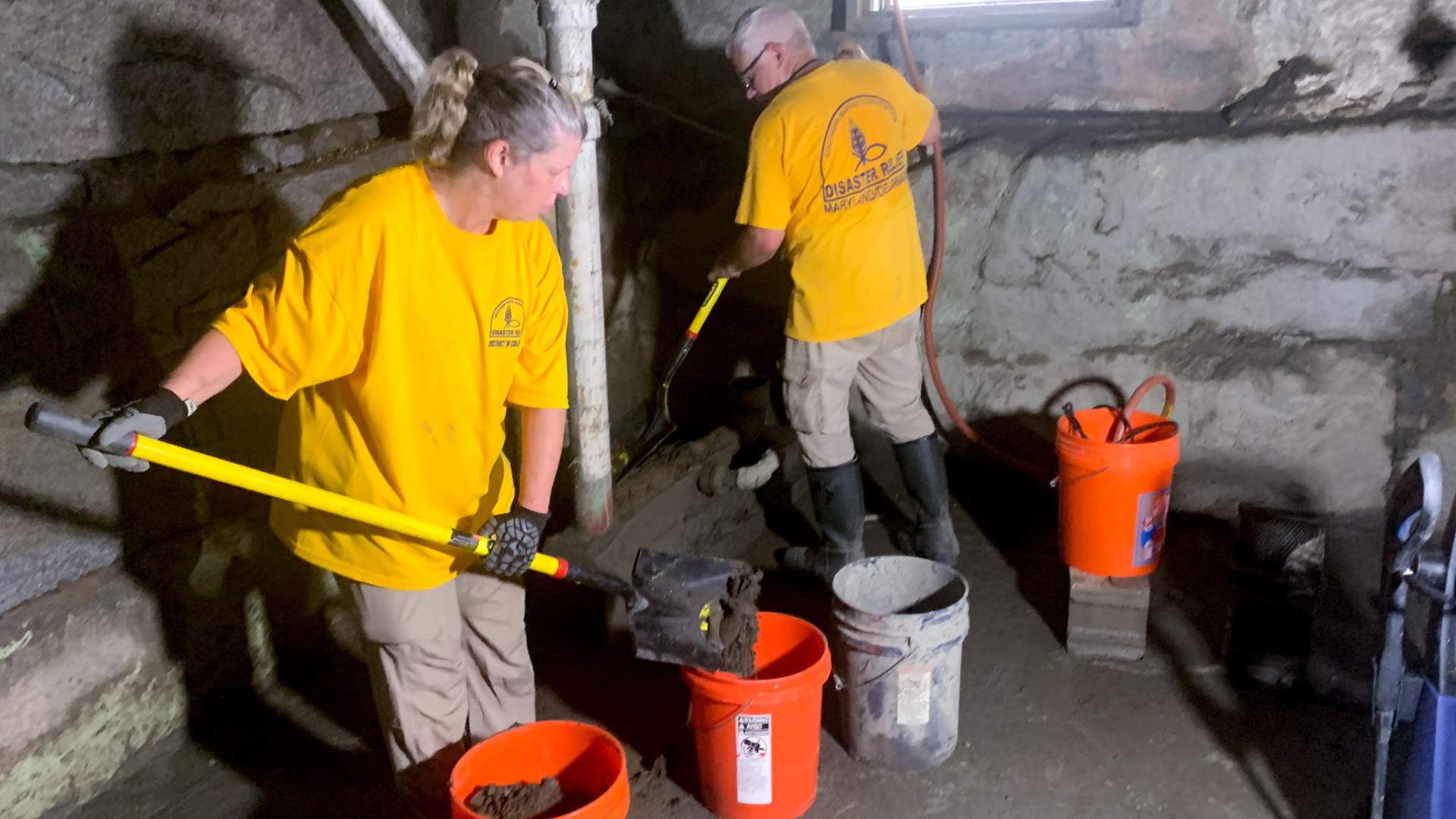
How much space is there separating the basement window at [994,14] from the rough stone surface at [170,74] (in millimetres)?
1468

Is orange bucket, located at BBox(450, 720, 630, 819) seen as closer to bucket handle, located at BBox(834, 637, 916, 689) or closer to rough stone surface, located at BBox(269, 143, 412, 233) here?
bucket handle, located at BBox(834, 637, 916, 689)

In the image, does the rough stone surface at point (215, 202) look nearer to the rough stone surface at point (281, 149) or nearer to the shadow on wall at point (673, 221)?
the rough stone surface at point (281, 149)

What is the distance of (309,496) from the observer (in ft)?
5.40

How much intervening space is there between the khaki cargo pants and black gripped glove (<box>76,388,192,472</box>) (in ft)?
1.63

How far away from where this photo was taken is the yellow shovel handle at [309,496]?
4.83ft

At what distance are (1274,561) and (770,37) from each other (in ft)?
5.99

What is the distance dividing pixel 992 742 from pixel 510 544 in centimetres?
127

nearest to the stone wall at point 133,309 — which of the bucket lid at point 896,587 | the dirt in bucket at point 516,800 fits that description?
the dirt in bucket at point 516,800

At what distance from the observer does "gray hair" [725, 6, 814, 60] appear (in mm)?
2746

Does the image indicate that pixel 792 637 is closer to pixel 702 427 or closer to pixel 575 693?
pixel 575 693

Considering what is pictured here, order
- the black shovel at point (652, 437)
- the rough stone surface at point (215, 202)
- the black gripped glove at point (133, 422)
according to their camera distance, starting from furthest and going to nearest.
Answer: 1. the black shovel at point (652, 437)
2. the rough stone surface at point (215, 202)
3. the black gripped glove at point (133, 422)

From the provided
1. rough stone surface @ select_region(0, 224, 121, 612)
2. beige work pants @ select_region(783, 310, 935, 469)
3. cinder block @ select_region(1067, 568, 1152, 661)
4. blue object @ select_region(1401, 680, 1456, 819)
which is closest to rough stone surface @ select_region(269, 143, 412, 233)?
rough stone surface @ select_region(0, 224, 121, 612)

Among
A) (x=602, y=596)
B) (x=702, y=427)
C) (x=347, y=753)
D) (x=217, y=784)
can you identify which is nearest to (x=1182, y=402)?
(x=702, y=427)

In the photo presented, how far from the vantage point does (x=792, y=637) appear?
7.47 ft
